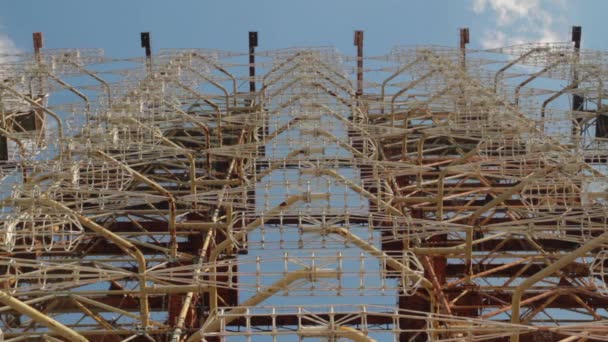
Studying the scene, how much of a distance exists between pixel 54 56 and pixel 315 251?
114 feet

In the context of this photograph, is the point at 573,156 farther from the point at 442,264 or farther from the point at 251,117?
the point at 251,117

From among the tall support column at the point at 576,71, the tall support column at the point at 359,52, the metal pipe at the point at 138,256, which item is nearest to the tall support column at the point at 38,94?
the metal pipe at the point at 138,256

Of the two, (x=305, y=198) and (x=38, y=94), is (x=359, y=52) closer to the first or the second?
(x=38, y=94)

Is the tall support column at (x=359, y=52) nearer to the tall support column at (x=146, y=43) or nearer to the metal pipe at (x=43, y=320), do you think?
the tall support column at (x=146, y=43)

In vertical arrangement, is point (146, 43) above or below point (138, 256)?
above

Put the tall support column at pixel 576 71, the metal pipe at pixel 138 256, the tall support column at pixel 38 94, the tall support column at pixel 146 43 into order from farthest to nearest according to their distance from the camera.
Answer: the tall support column at pixel 146 43 < the tall support column at pixel 576 71 < the tall support column at pixel 38 94 < the metal pipe at pixel 138 256

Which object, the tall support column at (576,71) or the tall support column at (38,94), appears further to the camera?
the tall support column at (576,71)

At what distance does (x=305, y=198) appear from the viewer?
26.5 metres

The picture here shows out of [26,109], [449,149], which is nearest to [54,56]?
[26,109]

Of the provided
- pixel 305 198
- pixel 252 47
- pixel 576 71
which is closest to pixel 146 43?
pixel 252 47

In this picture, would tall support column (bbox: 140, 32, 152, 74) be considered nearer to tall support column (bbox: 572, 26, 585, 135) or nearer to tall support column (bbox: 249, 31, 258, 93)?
tall support column (bbox: 249, 31, 258, 93)

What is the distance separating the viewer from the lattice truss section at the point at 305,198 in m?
22.4

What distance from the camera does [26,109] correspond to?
43844mm

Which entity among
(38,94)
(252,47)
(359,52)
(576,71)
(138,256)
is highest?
(252,47)
